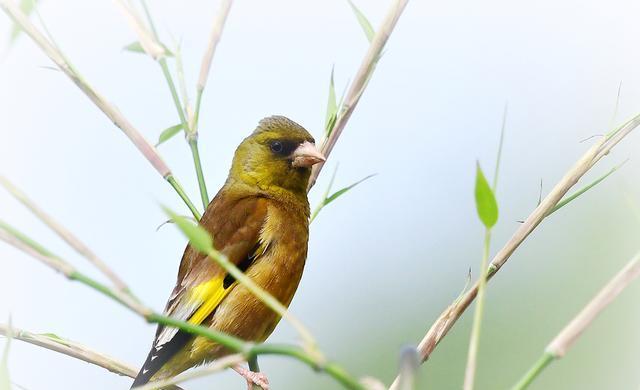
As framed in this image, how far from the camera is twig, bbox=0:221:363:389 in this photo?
1.34 feet

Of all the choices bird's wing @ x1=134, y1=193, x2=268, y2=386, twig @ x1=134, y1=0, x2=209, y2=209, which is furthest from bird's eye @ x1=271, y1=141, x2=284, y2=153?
twig @ x1=134, y1=0, x2=209, y2=209

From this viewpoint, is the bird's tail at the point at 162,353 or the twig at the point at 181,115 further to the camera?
the bird's tail at the point at 162,353

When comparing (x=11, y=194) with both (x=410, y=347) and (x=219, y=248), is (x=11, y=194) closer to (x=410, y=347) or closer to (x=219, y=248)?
(x=410, y=347)

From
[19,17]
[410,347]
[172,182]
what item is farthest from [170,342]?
[410,347]

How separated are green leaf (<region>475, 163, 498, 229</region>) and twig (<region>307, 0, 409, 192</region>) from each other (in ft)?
1.42

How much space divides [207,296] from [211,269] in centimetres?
5

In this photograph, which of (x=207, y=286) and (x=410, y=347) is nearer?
(x=410, y=347)

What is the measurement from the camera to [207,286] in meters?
1.50

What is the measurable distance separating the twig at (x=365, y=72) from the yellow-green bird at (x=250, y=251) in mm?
387

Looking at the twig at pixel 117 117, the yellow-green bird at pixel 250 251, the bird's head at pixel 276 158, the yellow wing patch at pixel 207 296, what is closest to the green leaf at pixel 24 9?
the twig at pixel 117 117

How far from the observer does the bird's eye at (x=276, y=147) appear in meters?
1.74

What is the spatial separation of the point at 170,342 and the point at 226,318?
159 millimetres

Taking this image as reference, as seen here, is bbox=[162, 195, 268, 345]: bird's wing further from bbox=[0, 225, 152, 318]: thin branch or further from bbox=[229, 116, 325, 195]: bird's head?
bbox=[0, 225, 152, 318]: thin branch

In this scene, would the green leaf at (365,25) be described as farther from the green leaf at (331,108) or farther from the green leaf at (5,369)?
the green leaf at (5,369)
